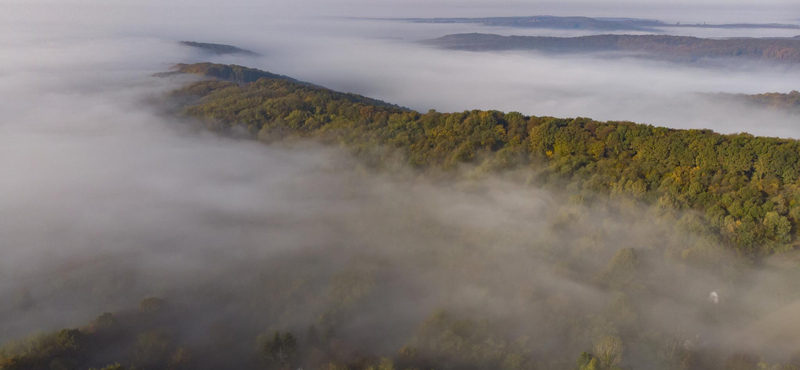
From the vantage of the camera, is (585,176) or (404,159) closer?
(585,176)

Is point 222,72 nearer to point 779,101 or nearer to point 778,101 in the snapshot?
point 779,101

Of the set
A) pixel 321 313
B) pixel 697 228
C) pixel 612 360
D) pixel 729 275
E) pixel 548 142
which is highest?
pixel 548 142

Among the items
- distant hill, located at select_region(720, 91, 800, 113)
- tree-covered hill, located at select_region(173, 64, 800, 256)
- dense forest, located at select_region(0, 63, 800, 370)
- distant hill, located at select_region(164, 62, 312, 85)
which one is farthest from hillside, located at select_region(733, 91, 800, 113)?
distant hill, located at select_region(164, 62, 312, 85)

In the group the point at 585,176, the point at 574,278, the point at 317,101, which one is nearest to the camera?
the point at 574,278

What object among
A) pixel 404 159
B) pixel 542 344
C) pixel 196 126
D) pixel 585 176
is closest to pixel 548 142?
pixel 585 176

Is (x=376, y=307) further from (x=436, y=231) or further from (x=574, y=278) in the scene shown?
(x=574, y=278)

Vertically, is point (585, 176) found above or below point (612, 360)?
above

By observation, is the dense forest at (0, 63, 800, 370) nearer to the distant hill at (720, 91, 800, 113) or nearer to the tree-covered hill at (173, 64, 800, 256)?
the tree-covered hill at (173, 64, 800, 256)
